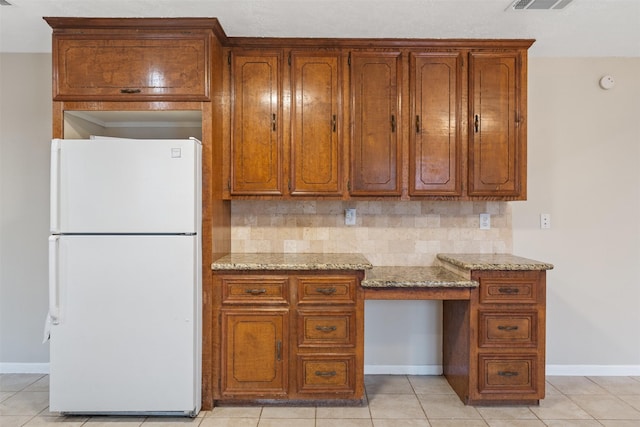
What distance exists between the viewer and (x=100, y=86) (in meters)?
2.36

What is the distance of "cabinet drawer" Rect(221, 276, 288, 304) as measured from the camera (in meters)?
2.41

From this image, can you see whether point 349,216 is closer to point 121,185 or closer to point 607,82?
point 121,185

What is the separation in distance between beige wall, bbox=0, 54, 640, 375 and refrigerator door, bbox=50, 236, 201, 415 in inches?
30.8

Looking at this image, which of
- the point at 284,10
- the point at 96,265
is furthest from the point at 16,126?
the point at 284,10

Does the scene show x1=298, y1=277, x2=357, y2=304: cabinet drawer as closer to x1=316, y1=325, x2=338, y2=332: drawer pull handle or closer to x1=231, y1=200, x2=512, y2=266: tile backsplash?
x1=316, y1=325, x2=338, y2=332: drawer pull handle

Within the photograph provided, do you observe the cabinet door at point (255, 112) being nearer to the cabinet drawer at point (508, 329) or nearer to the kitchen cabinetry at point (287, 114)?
the kitchen cabinetry at point (287, 114)

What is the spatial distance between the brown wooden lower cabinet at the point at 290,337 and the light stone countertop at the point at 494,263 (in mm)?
694

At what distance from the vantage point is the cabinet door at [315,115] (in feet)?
8.73

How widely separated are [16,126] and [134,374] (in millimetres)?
2071

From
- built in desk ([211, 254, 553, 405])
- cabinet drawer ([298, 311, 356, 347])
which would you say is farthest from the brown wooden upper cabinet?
cabinet drawer ([298, 311, 356, 347])

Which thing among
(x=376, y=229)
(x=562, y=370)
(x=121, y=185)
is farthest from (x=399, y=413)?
(x=121, y=185)

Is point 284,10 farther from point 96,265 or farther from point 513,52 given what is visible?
point 96,265

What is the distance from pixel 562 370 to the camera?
9.68 feet

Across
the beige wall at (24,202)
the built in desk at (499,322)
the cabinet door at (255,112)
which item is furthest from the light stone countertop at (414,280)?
the beige wall at (24,202)
